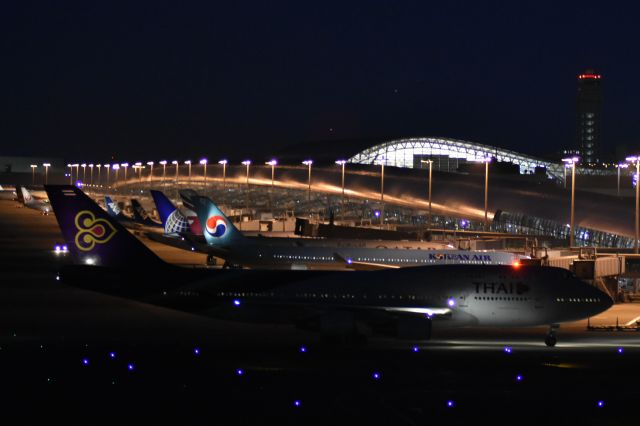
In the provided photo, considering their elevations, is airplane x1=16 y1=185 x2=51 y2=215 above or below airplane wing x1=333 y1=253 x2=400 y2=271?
above

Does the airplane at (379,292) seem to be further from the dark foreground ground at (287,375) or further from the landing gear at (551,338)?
the dark foreground ground at (287,375)

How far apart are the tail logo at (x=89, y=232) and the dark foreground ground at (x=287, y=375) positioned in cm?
330

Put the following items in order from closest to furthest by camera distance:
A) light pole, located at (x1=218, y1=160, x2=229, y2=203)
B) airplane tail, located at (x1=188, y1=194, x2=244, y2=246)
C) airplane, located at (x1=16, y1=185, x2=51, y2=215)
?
airplane tail, located at (x1=188, y1=194, x2=244, y2=246) < airplane, located at (x1=16, y1=185, x2=51, y2=215) < light pole, located at (x1=218, y1=160, x2=229, y2=203)

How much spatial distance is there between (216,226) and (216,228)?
0.15 m

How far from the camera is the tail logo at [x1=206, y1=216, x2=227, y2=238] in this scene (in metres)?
66.4

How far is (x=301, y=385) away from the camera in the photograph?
2608cm

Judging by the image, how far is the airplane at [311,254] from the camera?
195 feet

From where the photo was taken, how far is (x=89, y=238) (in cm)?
3622

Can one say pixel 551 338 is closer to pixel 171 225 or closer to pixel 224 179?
pixel 171 225

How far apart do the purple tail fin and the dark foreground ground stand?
8.82 ft

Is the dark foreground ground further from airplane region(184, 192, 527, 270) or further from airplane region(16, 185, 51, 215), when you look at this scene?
airplane region(16, 185, 51, 215)

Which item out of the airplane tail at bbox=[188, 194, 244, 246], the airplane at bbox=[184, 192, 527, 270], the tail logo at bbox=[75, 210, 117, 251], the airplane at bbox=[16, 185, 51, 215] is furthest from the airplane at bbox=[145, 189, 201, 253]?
the airplane at bbox=[16, 185, 51, 215]

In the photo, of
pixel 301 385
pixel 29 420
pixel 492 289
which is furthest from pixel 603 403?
pixel 29 420

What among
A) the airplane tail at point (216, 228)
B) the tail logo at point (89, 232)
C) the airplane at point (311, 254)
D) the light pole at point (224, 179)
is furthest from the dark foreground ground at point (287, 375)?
the light pole at point (224, 179)
